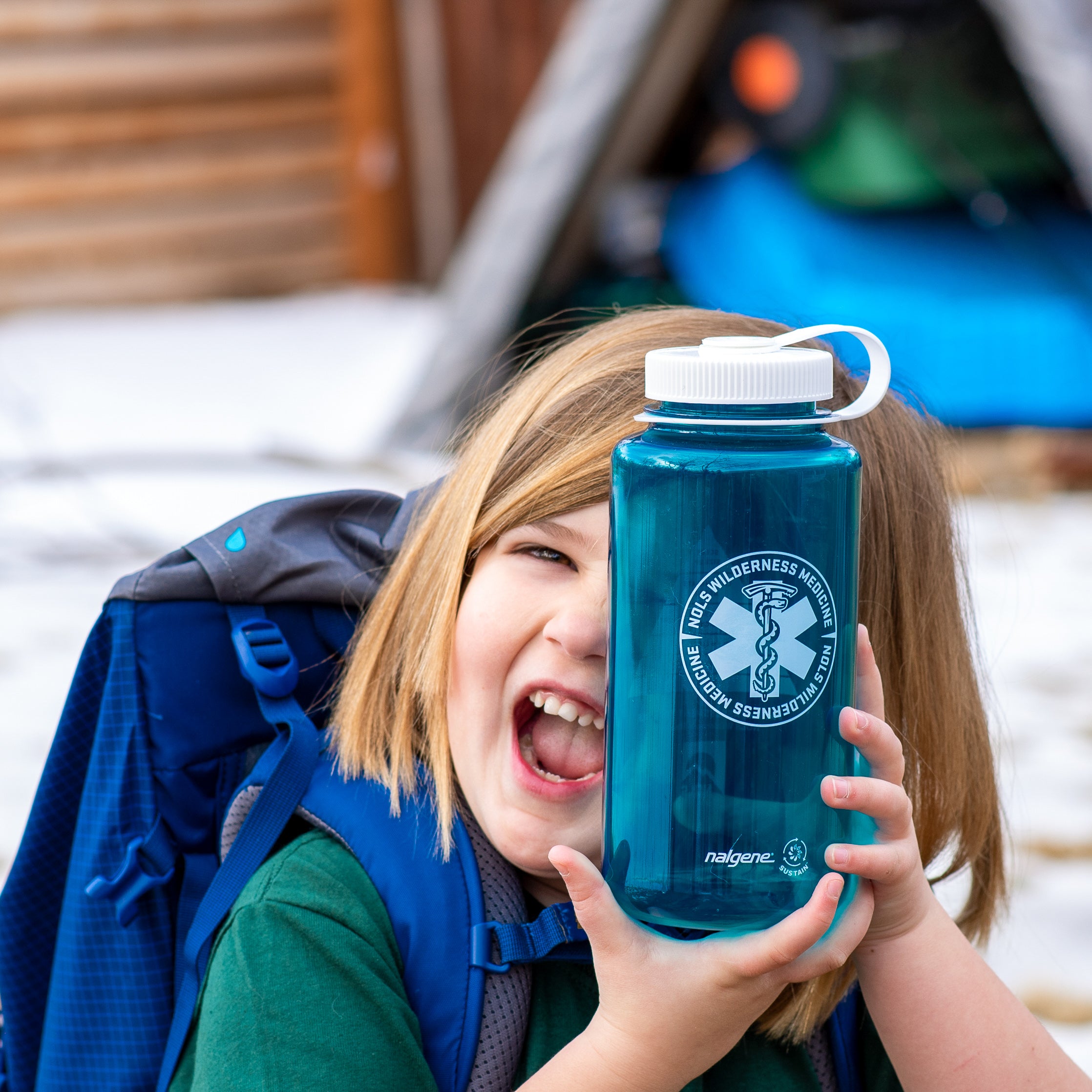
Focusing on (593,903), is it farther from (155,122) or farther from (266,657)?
(155,122)

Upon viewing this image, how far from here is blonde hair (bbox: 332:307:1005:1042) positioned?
101 cm

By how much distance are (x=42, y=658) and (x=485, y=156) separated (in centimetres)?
514

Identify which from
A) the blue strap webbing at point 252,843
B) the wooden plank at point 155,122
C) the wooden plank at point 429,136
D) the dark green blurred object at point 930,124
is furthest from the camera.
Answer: the wooden plank at point 429,136

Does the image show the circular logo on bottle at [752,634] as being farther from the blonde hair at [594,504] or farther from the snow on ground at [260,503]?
the snow on ground at [260,503]

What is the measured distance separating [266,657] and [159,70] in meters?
6.19

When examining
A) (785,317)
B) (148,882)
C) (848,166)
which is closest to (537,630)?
(148,882)

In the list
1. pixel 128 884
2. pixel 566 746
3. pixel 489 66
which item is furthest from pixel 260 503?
pixel 489 66

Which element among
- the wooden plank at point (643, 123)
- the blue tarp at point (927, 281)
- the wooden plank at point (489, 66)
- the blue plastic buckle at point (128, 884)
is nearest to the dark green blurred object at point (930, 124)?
the blue tarp at point (927, 281)

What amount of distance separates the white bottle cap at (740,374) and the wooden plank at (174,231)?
637cm

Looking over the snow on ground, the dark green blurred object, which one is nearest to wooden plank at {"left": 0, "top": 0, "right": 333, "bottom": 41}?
the snow on ground

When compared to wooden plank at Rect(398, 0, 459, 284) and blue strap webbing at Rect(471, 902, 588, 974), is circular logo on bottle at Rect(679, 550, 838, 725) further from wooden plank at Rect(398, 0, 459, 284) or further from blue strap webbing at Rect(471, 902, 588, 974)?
wooden plank at Rect(398, 0, 459, 284)

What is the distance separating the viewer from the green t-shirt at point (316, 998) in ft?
2.84

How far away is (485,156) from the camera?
7387mm

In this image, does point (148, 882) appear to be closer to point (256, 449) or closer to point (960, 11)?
point (256, 449)
